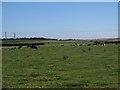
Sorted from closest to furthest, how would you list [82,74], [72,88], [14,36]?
[72,88]
[82,74]
[14,36]

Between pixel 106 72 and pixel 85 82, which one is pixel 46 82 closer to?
pixel 85 82

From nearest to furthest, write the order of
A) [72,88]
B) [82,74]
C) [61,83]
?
[72,88], [61,83], [82,74]

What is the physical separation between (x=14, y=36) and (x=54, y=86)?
180m

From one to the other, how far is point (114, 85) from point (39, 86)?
3955 millimetres

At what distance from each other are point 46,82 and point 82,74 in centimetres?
422

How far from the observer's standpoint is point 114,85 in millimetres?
16609

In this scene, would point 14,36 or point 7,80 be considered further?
point 14,36

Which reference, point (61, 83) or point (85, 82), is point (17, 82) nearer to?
point (61, 83)

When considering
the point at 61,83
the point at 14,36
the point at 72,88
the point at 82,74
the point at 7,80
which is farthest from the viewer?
the point at 14,36

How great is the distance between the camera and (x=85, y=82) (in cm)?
1805

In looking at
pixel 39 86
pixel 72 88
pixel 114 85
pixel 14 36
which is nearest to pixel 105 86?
pixel 114 85

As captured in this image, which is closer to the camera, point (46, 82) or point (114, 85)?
point (114, 85)

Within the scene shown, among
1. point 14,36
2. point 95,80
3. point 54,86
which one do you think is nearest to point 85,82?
point 95,80

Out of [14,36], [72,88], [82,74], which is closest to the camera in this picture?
[72,88]
